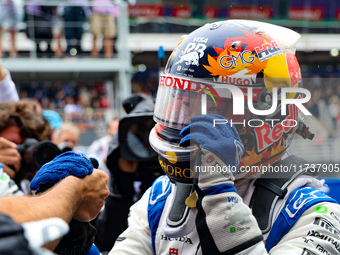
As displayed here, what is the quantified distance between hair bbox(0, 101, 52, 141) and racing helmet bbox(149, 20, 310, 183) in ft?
4.09

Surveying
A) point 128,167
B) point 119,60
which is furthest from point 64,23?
point 128,167

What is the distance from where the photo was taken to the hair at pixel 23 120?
249cm

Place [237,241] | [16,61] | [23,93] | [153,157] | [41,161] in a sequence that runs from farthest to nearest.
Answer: [23,93] < [16,61] < [153,157] < [41,161] < [237,241]

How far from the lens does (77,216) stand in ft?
4.31

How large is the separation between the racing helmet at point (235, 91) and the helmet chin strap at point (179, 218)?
0.36 ft

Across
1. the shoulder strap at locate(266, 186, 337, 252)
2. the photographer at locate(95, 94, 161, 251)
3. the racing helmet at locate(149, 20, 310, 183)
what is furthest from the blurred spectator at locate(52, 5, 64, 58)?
the shoulder strap at locate(266, 186, 337, 252)

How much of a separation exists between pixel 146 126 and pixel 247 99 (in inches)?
49.7

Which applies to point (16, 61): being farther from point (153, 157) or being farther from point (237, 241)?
point (237, 241)

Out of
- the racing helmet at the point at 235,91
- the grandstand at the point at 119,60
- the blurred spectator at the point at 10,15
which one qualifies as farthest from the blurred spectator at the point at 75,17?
the racing helmet at the point at 235,91

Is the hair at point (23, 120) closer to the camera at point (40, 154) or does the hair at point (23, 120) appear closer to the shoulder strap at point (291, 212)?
the camera at point (40, 154)

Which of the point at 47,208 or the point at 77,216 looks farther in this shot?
the point at 77,216

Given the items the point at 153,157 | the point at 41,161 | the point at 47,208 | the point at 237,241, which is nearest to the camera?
the point at 47,208

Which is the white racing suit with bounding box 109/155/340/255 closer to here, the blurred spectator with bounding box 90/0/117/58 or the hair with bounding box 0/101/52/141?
the hair with bounding box 0/101/52/141

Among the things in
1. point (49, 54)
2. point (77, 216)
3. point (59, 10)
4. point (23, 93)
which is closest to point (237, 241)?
point (77, 216)
